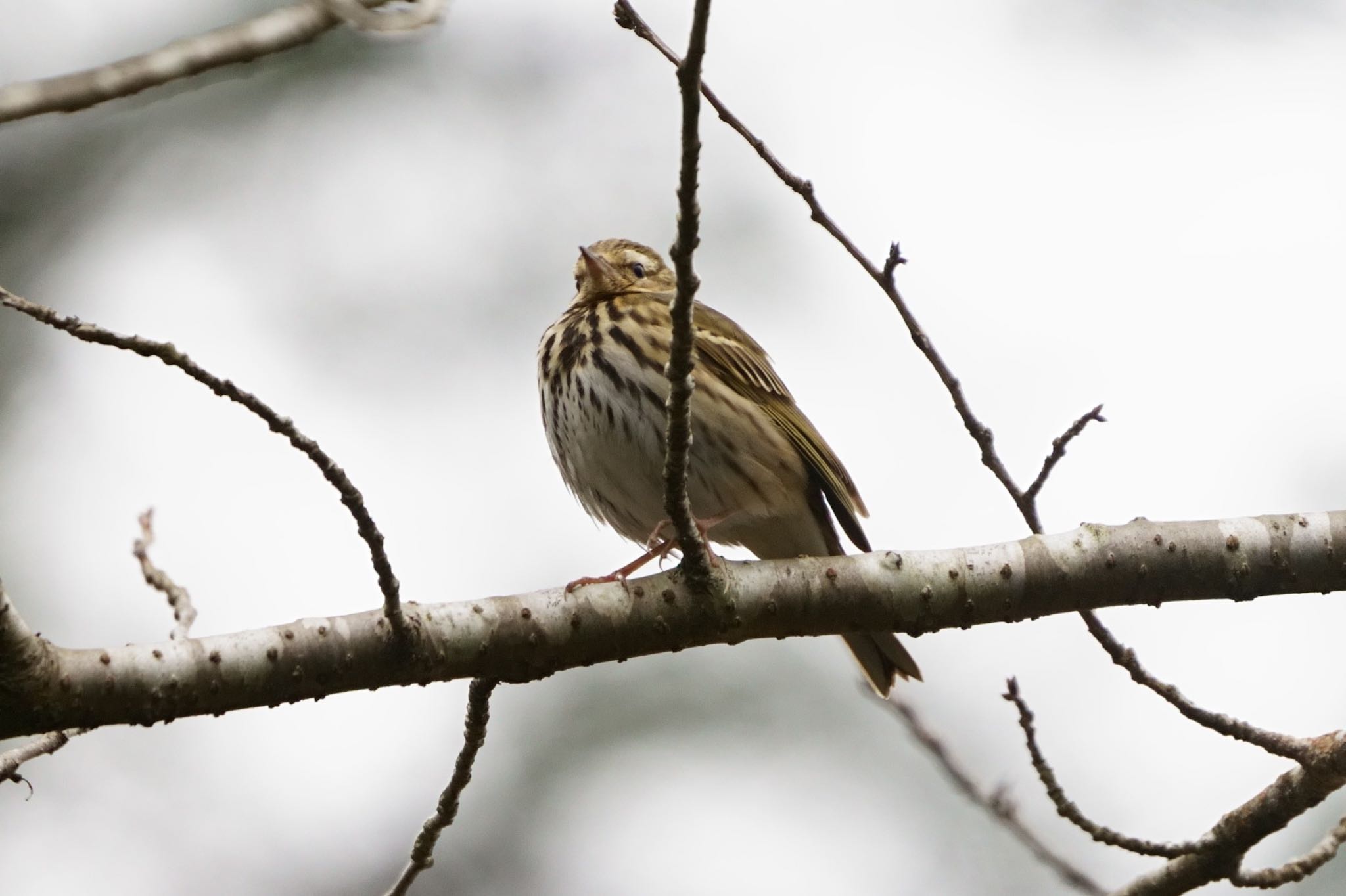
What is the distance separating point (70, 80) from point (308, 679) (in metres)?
1.62

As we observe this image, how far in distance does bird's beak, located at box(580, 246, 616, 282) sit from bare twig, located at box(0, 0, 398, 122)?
145 inches

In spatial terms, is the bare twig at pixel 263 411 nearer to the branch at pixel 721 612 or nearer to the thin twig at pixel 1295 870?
the branch at pixel 721 612

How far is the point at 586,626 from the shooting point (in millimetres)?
3766

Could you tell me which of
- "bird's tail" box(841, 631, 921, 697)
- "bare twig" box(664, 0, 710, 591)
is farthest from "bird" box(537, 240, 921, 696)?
"bare twig" box(664, 0, 710, 591)

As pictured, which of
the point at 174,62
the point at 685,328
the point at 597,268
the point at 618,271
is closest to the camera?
the point at 174,62

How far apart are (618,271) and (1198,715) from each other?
3.49 meters

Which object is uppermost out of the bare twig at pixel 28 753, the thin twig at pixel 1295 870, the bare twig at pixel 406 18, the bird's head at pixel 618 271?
the bare twig at pixel 406 18

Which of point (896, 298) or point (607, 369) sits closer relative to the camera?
point (896, 298)

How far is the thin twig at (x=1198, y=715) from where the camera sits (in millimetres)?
3836

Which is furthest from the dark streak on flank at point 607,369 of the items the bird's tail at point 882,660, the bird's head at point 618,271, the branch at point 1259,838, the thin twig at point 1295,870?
the thin twig at point 1295,870

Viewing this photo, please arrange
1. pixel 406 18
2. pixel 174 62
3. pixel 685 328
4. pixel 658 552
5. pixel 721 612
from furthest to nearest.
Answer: pixel 658 552, pixel 721 612, pixel 685 328, pixel 406 18, pixel 174 62

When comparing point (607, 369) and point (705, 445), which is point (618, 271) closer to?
point (607, 369)

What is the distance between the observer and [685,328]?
3395mm

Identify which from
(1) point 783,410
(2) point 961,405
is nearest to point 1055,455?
(2) point 961,405
